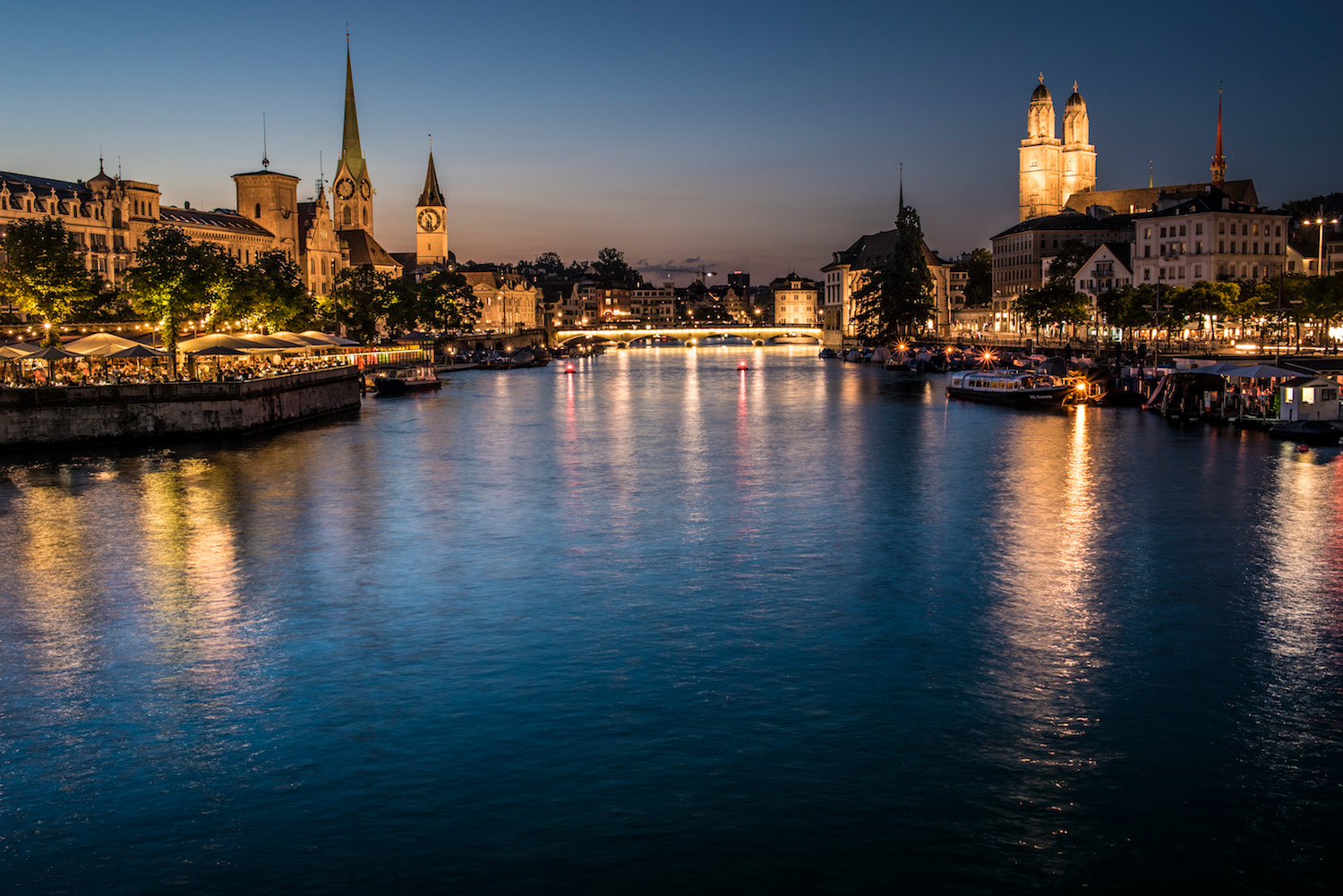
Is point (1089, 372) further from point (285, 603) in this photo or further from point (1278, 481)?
point (285, 603)

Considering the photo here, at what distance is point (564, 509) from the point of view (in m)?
31.0

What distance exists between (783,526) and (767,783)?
15725 millimetres

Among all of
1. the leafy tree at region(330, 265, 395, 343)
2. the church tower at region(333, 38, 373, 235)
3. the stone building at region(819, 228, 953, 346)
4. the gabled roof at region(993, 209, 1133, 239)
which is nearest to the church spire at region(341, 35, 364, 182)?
the church tower at region(333, 38, 373, 235)

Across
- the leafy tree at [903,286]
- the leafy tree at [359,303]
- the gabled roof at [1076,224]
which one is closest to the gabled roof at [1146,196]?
the gabled roof at [1076,224]

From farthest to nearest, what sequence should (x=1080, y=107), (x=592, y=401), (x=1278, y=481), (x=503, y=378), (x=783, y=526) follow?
1. (x=1080, y=107)
2. (x=503, y=378)
3. (x=592, y=401)
4. (x=1278, y=481)
5. (x=783, y=526)

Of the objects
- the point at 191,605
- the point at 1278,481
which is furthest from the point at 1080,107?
the point at 191,605

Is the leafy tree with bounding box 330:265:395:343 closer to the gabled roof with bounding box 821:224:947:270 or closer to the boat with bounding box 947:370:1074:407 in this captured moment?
the boat with bounding box 947:370:1074:407

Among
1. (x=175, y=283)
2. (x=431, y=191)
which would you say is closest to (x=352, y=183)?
(x=431, y=191)

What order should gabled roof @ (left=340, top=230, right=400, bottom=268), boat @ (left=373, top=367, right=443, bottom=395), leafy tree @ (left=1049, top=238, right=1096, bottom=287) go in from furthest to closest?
gabled roof @ (left=340, top=230, right=400, bottom=268) < leafy tree @ (left=1049, top=238, right=1096, bottom=287) < boat @ (left=373, top=367, right=443, bottom=395)

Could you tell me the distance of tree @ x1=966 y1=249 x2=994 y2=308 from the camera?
519 feet

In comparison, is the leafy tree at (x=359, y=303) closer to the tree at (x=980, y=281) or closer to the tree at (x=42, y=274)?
the tree at (x=42, y=274)

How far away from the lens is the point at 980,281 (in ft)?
525

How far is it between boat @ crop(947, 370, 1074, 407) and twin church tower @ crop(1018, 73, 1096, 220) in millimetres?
118016

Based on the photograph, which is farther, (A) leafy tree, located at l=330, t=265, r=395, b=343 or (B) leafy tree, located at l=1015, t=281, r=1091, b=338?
(A) leafy tree, located at l=330, t=265, r=395, b=343
